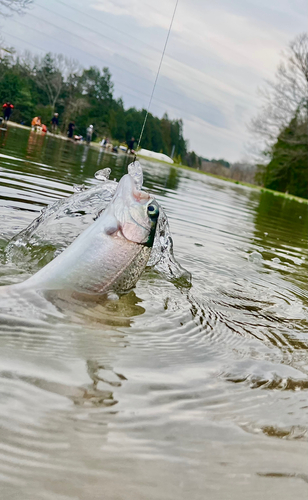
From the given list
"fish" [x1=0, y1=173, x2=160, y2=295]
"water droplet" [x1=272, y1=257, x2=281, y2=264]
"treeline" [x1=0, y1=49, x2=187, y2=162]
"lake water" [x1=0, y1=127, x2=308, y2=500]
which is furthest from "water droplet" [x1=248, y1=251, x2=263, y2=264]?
"treeline" [x1=0, y1=49, x2=187, y2=162]

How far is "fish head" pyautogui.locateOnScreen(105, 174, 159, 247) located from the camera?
3027mm

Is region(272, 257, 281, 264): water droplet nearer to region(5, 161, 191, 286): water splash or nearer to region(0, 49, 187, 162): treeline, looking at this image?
region(5, 161, 191, 286): water splash

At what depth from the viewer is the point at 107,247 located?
3117 millimetres

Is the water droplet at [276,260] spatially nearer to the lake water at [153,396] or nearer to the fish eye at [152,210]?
the lake water at [153,396]

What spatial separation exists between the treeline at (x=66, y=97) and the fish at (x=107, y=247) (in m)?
58.2

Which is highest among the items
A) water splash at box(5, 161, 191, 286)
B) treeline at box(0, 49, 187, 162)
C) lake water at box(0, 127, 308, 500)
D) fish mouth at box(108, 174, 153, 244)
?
treeline at box(0, 49, 187, 162)

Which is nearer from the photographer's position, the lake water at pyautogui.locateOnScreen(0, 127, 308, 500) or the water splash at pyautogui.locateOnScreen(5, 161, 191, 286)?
the lake water at pyautogui.locateOnScreen(0, 127, 308, 500)

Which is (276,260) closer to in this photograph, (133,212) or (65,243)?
(65,243)

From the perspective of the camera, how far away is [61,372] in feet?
7.82

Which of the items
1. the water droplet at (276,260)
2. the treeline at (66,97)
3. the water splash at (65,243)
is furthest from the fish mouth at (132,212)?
the treeline at (66,97)

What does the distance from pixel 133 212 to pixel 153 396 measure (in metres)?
1.20

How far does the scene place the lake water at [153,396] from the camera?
1761mm

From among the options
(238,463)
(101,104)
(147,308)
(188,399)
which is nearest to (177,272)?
(147,308)

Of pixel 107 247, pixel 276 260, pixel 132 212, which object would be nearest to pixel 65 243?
pixel 107 247
